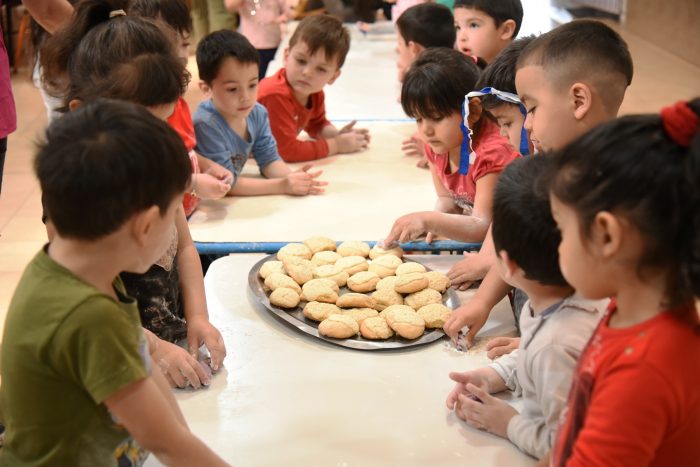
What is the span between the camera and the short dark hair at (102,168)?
864 mm

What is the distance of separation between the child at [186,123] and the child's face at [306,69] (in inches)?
15.6

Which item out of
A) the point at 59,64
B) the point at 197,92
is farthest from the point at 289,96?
the point at 197,92

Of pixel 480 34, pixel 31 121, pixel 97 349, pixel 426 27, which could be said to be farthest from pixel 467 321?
pixel 31 121

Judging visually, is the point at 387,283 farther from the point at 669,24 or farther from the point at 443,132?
the point at 669,24

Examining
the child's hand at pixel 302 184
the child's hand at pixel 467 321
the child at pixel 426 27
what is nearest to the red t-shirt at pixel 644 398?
the child's hand at pixel 467 321

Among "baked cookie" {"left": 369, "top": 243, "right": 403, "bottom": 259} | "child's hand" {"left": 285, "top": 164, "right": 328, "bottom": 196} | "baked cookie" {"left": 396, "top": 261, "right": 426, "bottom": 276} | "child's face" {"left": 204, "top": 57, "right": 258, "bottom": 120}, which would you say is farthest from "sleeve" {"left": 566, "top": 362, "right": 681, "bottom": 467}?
"child's face" {"left": 204, "top": 57, "right": 258, "bottom": 120}

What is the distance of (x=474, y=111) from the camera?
184 centimetres

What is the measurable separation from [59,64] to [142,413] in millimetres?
968

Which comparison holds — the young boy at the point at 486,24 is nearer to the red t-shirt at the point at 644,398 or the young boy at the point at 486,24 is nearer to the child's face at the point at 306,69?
the child's face at the point at 306,69

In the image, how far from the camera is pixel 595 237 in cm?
82

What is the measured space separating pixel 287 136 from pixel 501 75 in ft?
3.20

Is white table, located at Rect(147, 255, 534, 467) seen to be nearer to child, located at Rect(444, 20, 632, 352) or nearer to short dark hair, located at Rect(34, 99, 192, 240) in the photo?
child, located at Rect(444, 20, 632, 352)

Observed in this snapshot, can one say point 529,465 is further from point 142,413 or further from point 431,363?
point 142,413

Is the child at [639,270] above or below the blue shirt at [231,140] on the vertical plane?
above
